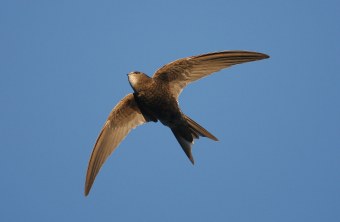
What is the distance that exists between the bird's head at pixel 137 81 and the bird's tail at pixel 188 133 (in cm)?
72

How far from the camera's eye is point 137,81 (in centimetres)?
648

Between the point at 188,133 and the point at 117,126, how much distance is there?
113 cm

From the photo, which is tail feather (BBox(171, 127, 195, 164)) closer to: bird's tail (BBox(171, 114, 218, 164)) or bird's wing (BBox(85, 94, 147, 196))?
bird's tail (BBox(171, 114, 218, 164))

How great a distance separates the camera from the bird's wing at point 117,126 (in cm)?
691

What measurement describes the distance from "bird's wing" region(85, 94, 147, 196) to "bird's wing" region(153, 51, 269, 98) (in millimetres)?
631

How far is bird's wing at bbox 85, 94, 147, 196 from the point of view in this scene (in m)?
6.91

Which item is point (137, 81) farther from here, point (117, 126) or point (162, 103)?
point (117, 126)

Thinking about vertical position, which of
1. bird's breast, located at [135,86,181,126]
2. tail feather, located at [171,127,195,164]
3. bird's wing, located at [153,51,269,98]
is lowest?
tail feather, located at [171,127,195,164]

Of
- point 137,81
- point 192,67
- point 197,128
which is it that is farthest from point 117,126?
point 192,67

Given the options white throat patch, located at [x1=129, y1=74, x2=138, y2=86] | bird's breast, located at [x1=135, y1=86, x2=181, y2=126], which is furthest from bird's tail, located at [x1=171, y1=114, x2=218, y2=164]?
white throat patch, located at [x1=129, y1=74, x2=138, y2=86]

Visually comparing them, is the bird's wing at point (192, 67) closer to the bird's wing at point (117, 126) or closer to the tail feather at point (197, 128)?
the tail feather at point (197, 128)

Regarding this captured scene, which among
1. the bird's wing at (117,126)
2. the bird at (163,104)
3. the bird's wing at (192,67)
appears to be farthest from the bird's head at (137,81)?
the bird's wing at (117,126)

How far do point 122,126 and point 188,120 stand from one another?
3.65 feet

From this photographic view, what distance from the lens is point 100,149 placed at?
6.93m
